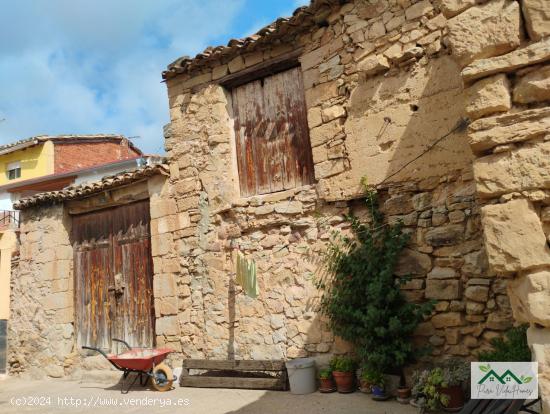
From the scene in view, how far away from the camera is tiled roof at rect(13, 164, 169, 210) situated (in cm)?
667

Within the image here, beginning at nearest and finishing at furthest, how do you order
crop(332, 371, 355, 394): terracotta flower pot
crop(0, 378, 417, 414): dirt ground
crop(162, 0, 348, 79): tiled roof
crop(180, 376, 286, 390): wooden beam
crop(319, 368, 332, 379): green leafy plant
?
crop(0, 378, 417, 414): dirt ground, crop(332, 371, 355, 394): terracotta flower pot, crop(319, 368, 332, 379): green leafy plant, crop(180, 376, 286, 390): wooden beam, crop(162, 0, 348, 79): tiled roof

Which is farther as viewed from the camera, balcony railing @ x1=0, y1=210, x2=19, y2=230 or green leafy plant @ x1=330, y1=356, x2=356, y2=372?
balcony railing @ x1=0, y1=210, x2=19, y2=230

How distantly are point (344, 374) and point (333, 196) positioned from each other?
78.6 inches

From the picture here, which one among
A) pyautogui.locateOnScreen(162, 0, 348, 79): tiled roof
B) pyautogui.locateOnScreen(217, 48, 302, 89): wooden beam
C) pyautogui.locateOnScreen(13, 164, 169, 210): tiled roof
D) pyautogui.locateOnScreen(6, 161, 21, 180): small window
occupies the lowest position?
pyautogui.locateOnScreen(13, 164, 169, 210): tiled roof

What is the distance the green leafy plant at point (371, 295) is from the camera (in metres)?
4.32

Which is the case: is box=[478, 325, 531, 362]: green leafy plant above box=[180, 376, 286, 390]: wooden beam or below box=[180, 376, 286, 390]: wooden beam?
above

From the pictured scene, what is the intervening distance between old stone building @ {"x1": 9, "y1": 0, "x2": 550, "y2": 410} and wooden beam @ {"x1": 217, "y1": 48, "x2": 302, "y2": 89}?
0.02 metres

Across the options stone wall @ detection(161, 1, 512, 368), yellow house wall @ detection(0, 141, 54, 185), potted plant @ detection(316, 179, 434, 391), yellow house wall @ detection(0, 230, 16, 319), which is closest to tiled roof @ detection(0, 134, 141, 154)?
yellow house wall @ detection(0, 141, 54, 185)

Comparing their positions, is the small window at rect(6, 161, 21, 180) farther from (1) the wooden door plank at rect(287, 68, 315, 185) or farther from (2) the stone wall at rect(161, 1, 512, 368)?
(1) the wooden door plank at rect(287, 68, 315, 185)

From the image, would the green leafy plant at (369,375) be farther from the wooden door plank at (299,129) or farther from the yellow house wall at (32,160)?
the yellow house wall at (32,160)

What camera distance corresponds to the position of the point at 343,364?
476 centimetres

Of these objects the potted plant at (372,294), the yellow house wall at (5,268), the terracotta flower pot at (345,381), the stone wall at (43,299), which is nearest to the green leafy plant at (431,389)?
the potted plant at (372,294)

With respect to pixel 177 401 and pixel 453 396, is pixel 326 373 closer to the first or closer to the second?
pixel 453 396

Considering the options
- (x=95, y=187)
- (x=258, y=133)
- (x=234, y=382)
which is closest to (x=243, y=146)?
(x=258, y=133)
